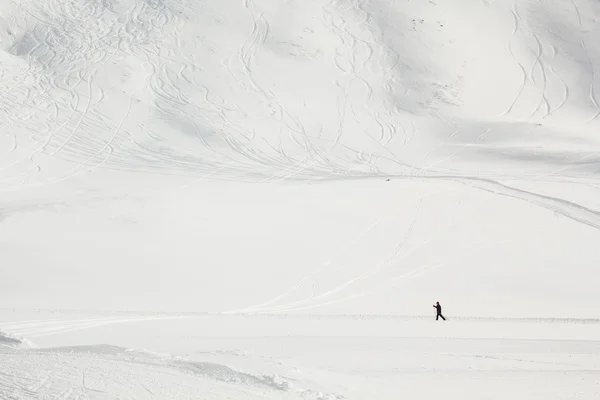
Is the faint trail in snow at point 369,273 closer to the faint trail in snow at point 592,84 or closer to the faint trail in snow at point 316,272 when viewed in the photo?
the faint trail in snow at point 316,272

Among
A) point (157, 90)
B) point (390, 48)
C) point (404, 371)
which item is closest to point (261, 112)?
point (157, 90)

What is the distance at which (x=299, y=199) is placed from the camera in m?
31.0

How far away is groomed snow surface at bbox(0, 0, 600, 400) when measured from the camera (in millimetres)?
14023

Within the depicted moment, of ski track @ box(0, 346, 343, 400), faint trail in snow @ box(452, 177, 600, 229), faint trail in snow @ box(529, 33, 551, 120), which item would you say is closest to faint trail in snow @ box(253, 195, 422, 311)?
faint trail in snow @ box(452, 177, 600, 229)

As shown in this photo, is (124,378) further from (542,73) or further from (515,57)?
(515,57)

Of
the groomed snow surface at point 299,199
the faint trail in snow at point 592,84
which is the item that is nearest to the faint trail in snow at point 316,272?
the groomed snow surface at point 299,199

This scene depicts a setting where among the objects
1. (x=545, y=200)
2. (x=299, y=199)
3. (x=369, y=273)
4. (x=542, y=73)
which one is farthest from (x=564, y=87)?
(x=369, y=273)

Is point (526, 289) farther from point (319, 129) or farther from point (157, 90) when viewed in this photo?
point (157, 90)

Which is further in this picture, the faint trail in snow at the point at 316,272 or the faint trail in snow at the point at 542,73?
the faint trail in snow at the point at 542,73

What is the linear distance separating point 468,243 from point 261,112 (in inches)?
727

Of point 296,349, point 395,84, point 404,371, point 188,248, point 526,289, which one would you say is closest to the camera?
point 404,371

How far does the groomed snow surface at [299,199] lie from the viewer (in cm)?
1402

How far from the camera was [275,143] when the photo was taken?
38.9m

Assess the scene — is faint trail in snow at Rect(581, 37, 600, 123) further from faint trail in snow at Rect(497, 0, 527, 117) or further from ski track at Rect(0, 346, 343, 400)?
ski track at Rect(0, 346, 343, 400)
